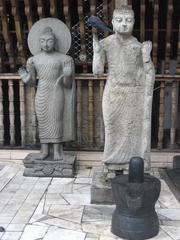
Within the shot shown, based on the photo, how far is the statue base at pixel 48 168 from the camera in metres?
5.57

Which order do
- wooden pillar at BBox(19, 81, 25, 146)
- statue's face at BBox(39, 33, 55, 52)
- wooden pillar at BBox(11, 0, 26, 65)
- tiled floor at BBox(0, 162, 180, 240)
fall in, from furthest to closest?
wooden pillar at BBox(19, 81, 25, 146), wooden pillar at BBox(11, 0, 26, 65), statue's face at BBox(39, 33, 55, 52), tiled floor at BBox(0, 162, 180, 240)

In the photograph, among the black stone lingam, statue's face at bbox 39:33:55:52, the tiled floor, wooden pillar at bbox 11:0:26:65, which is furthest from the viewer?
wooden pillar at bbox 11:0:26:65

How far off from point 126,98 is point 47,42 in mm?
1687

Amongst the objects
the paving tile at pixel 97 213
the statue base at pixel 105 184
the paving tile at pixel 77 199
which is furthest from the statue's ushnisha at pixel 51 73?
the paving tile at pixel 97 213

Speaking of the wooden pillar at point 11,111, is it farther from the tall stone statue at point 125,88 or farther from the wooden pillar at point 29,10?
the tall stone statue at point 125,88

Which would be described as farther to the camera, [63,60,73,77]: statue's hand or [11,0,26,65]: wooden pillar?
[11,0,26,65]: wooden pillar

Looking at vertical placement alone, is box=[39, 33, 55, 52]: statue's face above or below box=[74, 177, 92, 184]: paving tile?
above

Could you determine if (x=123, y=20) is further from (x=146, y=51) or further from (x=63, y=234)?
(x=63, y=234)

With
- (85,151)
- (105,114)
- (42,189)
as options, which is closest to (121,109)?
(105,114)

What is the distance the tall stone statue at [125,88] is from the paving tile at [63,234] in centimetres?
117

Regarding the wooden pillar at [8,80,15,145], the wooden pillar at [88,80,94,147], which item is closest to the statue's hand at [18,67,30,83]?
the wooden pillar at [8,80,15,145]

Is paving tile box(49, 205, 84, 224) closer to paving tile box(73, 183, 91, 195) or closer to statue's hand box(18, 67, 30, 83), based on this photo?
paving tile box(73, 183, 91, 195)

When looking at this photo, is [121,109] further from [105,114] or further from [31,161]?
[31,161]

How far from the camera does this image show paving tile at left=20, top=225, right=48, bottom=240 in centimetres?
356
